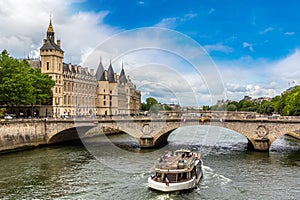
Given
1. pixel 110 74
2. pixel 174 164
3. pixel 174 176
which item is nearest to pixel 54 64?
pixel 110 74

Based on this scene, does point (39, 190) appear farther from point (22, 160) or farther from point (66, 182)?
point (22, 160)

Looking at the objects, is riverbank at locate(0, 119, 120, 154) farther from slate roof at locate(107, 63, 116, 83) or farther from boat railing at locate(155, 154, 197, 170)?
slate roof at locate(107, 63, 116, 83)

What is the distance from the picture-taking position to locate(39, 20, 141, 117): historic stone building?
83.2 meters

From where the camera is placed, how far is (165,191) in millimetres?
28844

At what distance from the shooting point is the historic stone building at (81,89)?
273ft

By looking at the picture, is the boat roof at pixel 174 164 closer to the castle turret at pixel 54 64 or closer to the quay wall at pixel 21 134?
the quay wall at pixel 21 134

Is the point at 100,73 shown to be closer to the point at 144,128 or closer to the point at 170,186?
the point at 144,128

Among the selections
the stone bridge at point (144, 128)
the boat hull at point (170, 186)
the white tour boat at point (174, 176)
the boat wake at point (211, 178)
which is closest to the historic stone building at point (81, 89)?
the stone bridge at point (144, 128)

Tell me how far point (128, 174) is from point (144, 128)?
19.9 metres

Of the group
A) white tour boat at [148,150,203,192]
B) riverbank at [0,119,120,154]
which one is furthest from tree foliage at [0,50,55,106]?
white tour boat at [148,150,203,192]

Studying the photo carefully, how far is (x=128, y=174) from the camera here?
114 feet

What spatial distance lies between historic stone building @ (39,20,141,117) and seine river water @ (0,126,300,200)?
3551 cm

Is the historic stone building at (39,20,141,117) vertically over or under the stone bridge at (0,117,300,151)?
over

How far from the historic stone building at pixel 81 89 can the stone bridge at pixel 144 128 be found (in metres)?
23.4
